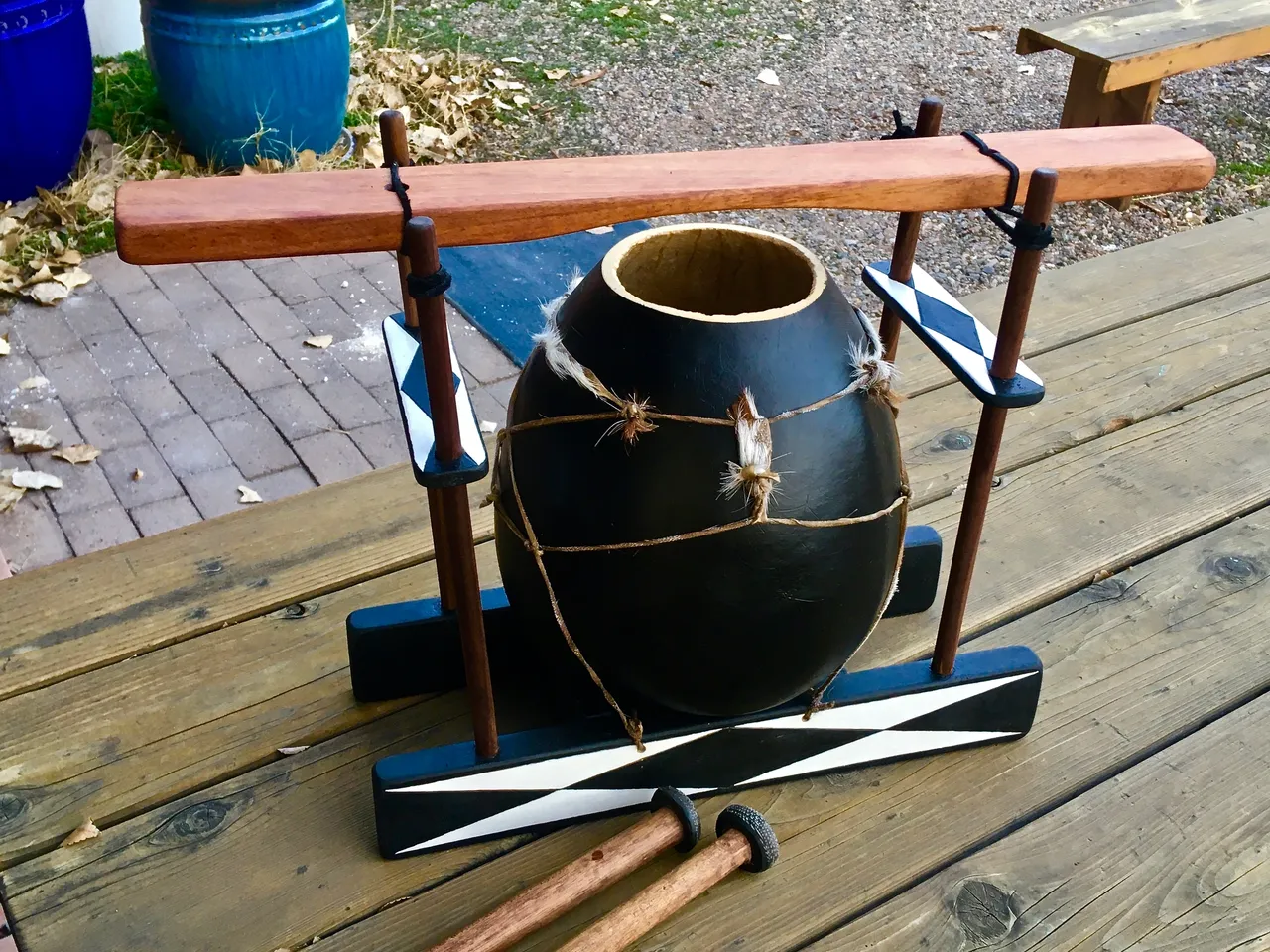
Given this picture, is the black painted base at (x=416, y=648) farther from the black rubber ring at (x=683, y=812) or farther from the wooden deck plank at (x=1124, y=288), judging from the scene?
the wooden deck plank at (x=1124, y=288)

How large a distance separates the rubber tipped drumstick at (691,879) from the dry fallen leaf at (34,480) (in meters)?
2.11

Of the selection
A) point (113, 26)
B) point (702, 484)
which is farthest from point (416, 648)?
point (113, 26)

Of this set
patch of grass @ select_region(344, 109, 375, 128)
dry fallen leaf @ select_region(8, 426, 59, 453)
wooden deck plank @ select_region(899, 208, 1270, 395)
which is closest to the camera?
wooden deck plank @ select_region(899, 208, 1270, 395)

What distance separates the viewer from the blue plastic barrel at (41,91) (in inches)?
141

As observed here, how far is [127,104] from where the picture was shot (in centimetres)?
437

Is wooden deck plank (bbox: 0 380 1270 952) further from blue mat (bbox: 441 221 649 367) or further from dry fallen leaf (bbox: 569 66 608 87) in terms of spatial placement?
dry fallen leaf (bbox: 569 66 608 87)

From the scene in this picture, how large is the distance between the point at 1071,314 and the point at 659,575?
1.65 m

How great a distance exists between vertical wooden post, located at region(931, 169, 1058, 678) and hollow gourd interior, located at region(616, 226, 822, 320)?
0.76 feet

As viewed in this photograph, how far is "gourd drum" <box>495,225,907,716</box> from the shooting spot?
4.15 ft

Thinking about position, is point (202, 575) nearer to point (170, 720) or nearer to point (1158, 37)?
point (170, 720)

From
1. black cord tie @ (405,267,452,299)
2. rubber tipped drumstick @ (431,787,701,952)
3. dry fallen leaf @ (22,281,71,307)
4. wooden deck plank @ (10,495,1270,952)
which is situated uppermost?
black cord tie @ (405,267,452,299)

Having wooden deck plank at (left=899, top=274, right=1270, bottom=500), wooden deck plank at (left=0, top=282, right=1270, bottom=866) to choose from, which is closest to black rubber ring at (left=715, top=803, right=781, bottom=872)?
wooden deck plank at (left=0, top=282, right=1270, bottom=866)

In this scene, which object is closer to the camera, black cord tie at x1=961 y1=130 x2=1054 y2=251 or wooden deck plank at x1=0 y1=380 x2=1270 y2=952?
black cord tie at x1=961 y1=130 x2=1054 y2=251

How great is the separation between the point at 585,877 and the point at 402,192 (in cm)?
81
